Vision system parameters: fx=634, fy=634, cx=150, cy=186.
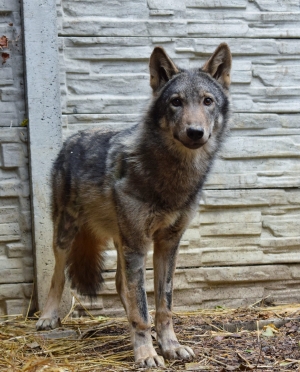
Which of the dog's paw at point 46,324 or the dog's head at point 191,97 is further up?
the dog's head at point 191,97

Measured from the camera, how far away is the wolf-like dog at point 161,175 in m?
3.91

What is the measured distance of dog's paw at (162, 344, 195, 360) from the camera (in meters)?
3.92

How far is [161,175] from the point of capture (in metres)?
4.02

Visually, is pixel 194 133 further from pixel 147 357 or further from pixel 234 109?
pixel 234 109

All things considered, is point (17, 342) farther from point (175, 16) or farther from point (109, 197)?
point (175, 16)

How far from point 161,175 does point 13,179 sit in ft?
5.45

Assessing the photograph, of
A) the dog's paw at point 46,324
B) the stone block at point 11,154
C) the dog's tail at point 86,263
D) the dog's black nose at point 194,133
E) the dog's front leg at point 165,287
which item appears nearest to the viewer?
the dog's black nose at point 194,133

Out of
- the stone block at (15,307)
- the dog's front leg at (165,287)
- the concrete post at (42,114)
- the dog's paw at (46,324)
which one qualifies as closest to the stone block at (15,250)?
the concrete post at (42,114)

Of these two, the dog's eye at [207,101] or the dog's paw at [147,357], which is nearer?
the dog's paw at [147,357]

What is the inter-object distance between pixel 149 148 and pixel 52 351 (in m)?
1.49

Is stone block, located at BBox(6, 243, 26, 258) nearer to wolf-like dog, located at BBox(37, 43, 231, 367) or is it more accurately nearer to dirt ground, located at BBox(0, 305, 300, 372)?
dirt ground, located at BBox(0, 305, 300, 372)

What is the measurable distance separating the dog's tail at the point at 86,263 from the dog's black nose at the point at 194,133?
152cm

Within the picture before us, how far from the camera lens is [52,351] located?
13.8 feet

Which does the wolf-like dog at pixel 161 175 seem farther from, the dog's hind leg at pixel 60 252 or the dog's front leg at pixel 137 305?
the dog's hind leg at pixel 60 252
